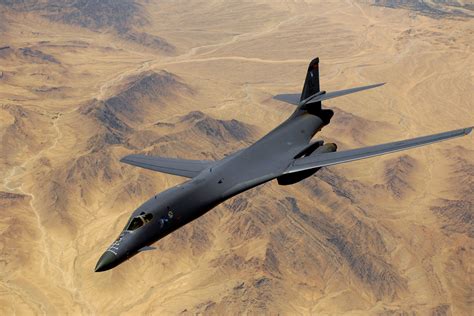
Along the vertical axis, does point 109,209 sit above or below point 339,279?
above

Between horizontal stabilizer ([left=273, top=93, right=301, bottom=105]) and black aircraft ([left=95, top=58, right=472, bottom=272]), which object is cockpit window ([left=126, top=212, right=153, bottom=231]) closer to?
black aircraft ([left=95, top=58, right=472, bottom=272])

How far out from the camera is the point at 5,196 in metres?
92.8

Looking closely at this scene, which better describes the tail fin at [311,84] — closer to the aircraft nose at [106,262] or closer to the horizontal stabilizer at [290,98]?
the horizontal stabilizer at [290,98]

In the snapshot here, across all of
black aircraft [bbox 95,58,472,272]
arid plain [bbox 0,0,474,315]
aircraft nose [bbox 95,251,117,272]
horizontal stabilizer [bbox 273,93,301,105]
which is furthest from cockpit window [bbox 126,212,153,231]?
arid plain [bbox 0,0,474,315]

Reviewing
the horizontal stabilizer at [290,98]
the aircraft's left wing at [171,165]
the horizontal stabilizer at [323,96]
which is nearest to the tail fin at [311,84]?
the horizontal stabilizer at [323,96]

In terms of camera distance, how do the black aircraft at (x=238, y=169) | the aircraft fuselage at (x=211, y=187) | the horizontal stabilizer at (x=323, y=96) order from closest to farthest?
the aircraft fuselage at (x=211, y=187) < the black aircraft at (x=238, y=169) < the horizontal stabilizer at (x=323, y=96)

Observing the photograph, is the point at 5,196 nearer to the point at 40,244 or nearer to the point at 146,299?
the point at 40,244

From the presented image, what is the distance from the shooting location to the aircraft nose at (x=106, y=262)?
1030 inches

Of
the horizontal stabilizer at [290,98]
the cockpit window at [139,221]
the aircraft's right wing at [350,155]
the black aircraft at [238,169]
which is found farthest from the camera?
the horizontal stabilizer at [290,98]

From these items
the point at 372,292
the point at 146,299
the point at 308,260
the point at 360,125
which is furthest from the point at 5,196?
the point at 360,125

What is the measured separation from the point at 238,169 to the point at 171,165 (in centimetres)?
711

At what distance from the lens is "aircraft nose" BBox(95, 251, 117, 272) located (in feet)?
85.9

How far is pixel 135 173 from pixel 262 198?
2910cm

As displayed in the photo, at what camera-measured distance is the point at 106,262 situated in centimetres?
2633
